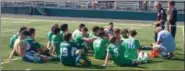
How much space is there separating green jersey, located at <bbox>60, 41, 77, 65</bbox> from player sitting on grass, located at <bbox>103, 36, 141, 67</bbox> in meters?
0.99

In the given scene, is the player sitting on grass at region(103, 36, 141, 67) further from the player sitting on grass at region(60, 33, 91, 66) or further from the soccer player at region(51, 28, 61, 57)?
the soccer player at region(51, 28, 61, 57)

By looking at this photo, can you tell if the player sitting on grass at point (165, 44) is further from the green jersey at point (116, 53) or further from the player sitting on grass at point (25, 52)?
the player sitting on grass at point (25, 52)

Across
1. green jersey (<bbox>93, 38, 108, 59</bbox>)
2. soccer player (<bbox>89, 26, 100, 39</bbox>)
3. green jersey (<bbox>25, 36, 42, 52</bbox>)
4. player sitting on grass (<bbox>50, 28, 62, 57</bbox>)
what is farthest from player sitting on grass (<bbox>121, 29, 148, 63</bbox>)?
green jersey (<bbox>25, 36, 42, 52</bbox>)

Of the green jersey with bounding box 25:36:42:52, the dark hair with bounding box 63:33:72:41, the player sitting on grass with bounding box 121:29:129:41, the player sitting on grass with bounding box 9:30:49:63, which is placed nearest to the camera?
the dark hair with bounding box 63:33:72:41

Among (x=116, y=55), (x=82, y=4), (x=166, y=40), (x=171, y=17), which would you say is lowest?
(x=116, y=55)

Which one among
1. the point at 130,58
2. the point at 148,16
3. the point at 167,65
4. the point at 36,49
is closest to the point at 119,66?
the point at 130,58

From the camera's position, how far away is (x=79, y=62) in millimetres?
14898

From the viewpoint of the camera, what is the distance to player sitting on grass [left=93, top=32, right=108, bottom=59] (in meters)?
15.9

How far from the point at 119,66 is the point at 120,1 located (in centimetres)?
2814

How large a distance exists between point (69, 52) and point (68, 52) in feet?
0.10

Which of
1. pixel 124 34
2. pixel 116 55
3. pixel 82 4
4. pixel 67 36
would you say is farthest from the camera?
pixel 82 4

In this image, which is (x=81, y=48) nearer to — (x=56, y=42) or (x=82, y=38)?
(x=56, y=42)

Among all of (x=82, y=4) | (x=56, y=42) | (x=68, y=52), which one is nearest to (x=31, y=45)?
(x=56, y=42)

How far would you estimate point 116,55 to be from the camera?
14.6 meters
